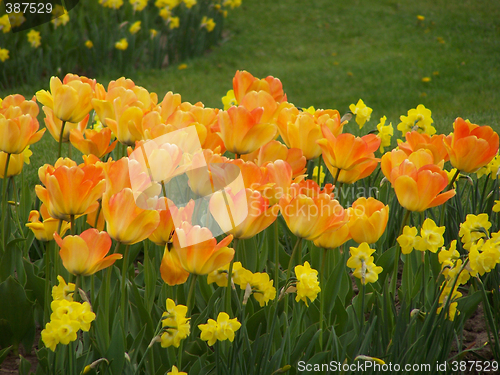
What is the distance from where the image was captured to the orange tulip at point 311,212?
4.11ft

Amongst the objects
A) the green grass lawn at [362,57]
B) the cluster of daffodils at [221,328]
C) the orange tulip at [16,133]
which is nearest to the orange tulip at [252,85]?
the orange tulip at [16,133]

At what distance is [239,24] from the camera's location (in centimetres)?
964

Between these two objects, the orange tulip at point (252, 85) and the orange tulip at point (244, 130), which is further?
the orange tulip at point (252, 85)

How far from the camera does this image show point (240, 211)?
124 cm

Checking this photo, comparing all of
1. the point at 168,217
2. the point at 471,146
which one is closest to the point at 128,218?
the point at 168,217

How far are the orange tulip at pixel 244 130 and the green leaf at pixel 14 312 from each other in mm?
904

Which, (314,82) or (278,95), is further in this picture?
(314,82)

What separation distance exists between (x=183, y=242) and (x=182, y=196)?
0.50 m

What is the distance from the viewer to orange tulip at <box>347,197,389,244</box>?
141 centimetres

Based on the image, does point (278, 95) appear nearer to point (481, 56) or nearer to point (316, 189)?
point (316, 189)

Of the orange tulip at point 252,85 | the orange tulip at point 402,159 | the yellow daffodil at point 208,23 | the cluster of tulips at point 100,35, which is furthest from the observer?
the yellow daffodil at point 208,23

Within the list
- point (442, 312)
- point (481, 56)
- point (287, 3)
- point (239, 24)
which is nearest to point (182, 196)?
point (442, 312)

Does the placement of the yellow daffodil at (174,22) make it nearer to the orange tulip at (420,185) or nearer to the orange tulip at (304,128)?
the orange tulip at (304,128)

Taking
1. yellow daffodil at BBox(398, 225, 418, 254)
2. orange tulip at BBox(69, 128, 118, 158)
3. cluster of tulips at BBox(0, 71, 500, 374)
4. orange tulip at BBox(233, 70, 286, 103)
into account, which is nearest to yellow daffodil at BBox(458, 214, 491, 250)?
cluster of tulips at BBox(0, 71, 500, 374)
